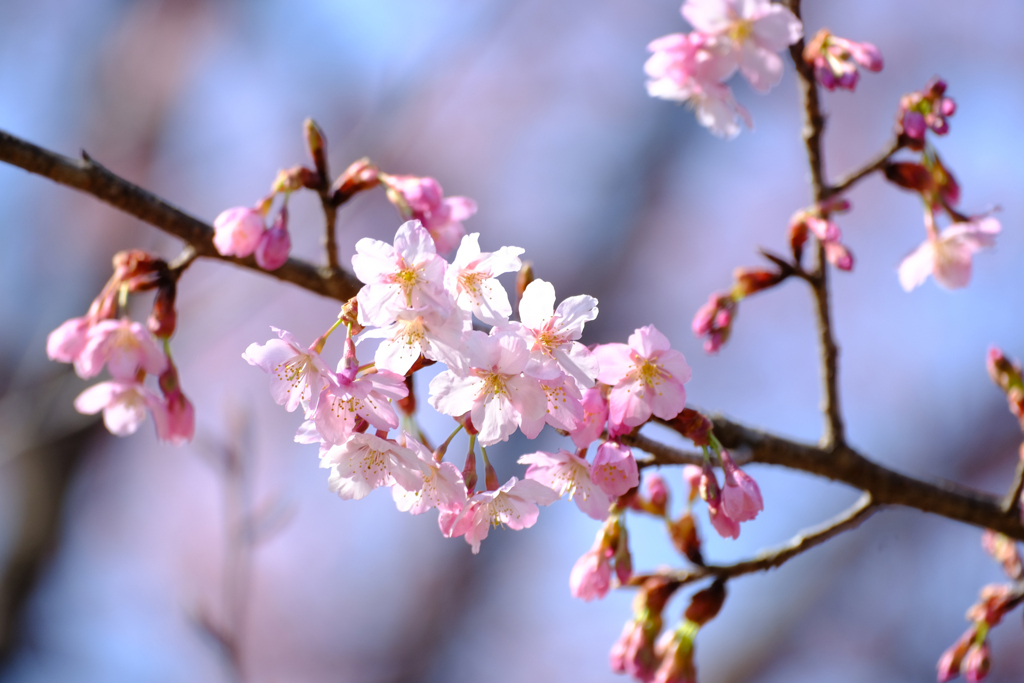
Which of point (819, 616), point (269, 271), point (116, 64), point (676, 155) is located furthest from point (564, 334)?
point (116, 64)

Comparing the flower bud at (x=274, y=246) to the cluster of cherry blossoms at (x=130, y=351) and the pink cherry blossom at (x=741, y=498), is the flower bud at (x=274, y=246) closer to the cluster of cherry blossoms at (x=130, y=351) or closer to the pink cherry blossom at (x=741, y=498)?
the cluster of cherry blossoms at (x=130, y=351)

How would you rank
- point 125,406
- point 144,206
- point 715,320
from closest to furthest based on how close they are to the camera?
point 144,206 → point 125,406 → point 715,320

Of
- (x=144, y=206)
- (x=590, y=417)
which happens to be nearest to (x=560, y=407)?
(x=590, y=417)

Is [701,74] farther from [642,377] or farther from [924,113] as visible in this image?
[642,377]

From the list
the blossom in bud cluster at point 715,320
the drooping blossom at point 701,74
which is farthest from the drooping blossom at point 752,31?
the blossom in bud cluster at point 715,320

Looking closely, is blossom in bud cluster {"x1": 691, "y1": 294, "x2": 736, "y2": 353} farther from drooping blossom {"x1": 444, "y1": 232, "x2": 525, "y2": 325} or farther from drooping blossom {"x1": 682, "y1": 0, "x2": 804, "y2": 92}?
drooping blossom {"x1": 444, "y1": 232, "x2": 525, "y2": 325}

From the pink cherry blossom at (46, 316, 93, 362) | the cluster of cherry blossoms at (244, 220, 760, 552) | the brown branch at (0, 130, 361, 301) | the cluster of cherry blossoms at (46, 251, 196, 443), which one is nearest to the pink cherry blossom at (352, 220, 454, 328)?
the cluster of cherry blossoms at (244, 220, 760, 552)
